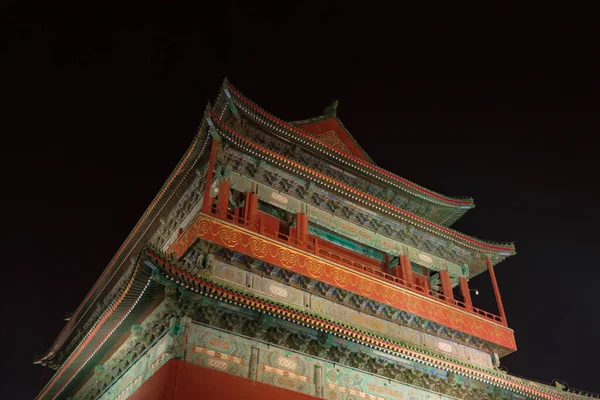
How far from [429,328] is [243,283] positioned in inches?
293

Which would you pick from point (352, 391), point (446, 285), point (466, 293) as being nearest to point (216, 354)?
point (352, 391)

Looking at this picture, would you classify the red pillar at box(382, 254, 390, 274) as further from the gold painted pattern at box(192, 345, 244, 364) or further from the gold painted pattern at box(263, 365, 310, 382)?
the gold painted pattern at box(192, 345, 244, 364)

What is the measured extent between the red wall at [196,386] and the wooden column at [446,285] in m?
10.2

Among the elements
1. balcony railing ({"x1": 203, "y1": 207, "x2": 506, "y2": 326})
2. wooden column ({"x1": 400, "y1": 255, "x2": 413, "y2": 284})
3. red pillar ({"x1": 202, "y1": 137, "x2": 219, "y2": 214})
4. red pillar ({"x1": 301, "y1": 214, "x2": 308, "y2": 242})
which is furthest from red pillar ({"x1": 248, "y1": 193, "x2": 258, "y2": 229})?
wooden column ({"x1": 400, "y1": 255, "x2": 413, "y2": 284})

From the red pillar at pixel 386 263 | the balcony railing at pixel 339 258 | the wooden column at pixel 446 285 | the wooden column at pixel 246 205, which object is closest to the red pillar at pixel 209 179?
the balcony railing at pixel 339 258

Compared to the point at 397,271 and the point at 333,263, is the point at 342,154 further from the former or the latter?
the point at 333,263

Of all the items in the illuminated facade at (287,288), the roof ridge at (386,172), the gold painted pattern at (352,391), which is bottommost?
the gold painted pattern at (352,391)

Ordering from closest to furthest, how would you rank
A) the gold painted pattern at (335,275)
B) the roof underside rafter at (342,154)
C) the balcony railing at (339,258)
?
the gold painted pattern at (335,275) < the balcony railing at (339,258) < the roof underside rafter at (342,154)

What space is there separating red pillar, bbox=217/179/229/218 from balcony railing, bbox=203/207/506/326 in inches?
1.2

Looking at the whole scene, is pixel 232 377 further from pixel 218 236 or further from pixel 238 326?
pixel 218 236

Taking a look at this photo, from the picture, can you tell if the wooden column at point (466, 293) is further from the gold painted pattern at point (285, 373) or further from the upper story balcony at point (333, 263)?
the gold painted pattern at point (285, 373)

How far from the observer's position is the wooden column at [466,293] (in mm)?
20484

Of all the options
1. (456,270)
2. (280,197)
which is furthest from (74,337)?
(456,270)

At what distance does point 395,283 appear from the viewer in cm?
A: 1830
